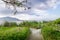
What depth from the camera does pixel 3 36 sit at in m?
20.2

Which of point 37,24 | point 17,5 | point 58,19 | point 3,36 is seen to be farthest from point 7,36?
point 37,24

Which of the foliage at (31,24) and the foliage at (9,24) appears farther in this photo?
the foliage at (31,24)

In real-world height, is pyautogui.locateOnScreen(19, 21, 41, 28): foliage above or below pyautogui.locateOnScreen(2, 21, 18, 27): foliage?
below

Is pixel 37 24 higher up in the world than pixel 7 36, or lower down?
lower down

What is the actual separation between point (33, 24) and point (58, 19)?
4438mm

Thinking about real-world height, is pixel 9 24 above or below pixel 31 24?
above

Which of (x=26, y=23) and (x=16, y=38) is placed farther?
(x=26, y=23)

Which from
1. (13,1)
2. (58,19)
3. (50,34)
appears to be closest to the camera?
(13,1)

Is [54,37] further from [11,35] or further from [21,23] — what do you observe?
[21,23]

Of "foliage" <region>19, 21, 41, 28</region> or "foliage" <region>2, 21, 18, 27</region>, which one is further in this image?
"foliage" <region>19, 21, 41, 28</region>

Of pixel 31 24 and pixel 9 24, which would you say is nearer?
pixel 9 24

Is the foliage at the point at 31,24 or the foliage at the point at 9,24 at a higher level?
the foliage at the point at 9,24

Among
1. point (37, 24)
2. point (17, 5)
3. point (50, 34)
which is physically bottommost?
point (37, 24)

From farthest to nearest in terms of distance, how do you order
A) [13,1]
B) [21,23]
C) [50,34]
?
[21,23] < [50,34] < [13,1]
